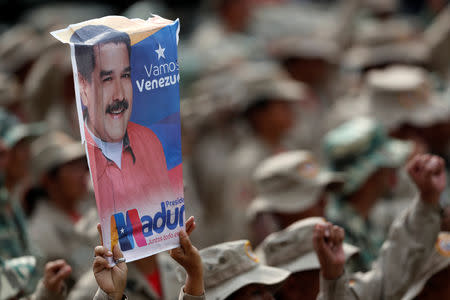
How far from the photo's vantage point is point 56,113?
681 cm

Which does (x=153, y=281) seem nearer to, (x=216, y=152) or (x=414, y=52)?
(x=216, y=152)

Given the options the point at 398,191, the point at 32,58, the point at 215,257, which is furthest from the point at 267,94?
the point at 215,257

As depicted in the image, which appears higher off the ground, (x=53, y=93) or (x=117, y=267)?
(x=117, y=267)

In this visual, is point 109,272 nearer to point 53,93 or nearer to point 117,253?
point 117,253

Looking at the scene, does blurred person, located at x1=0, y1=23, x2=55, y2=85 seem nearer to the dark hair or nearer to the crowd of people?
the crowd of people

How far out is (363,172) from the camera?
462 cm

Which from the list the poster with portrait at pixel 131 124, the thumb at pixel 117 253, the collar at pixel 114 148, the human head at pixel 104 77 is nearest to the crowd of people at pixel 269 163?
the thumb at pixel 117 253

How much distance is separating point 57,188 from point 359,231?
2.04 meters

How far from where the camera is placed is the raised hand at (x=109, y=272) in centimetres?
242

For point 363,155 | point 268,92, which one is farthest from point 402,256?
point 268,92

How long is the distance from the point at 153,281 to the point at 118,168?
1426 mm

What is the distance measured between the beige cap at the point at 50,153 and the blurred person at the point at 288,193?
130 centimetres

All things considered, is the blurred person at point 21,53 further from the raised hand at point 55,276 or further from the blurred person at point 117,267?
the blurred person at point 117,267

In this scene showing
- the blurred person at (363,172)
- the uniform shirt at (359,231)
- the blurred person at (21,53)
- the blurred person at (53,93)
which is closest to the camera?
the uniform shirt at (359,231)
